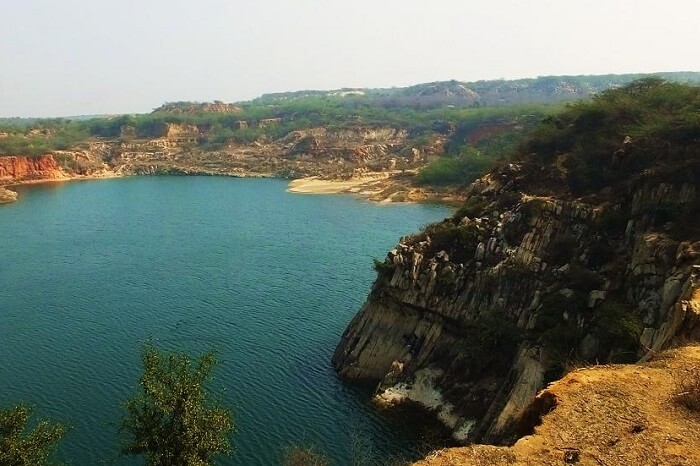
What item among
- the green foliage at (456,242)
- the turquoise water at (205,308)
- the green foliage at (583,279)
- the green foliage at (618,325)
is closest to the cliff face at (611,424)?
the green foliage at (618,325)

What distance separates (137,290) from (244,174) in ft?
334

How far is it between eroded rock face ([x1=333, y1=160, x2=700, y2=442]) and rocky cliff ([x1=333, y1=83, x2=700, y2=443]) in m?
0.08

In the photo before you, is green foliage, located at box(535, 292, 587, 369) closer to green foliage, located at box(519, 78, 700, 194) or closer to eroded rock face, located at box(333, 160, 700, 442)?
eroded rock face, located at box(333, 160, 700, 442)

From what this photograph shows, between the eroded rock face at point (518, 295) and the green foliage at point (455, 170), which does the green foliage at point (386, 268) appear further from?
the green foliage at point (455, 170)

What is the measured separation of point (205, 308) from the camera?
5603cm

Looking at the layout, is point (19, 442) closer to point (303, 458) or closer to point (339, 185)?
point (303, 458)

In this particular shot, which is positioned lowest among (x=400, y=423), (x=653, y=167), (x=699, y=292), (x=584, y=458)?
(x=400, y=423)

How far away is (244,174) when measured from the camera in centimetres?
16150

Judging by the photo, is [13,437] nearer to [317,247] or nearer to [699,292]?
[699,292]

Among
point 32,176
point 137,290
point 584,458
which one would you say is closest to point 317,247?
point 137,290

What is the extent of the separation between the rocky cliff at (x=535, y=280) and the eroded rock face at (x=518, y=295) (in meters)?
0.08

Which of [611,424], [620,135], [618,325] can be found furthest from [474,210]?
[611,424]

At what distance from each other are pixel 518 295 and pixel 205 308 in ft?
94.7

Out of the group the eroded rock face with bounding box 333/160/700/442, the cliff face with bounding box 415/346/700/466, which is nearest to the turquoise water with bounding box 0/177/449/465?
the eroded rock face with bounding box 333/160/700/442
